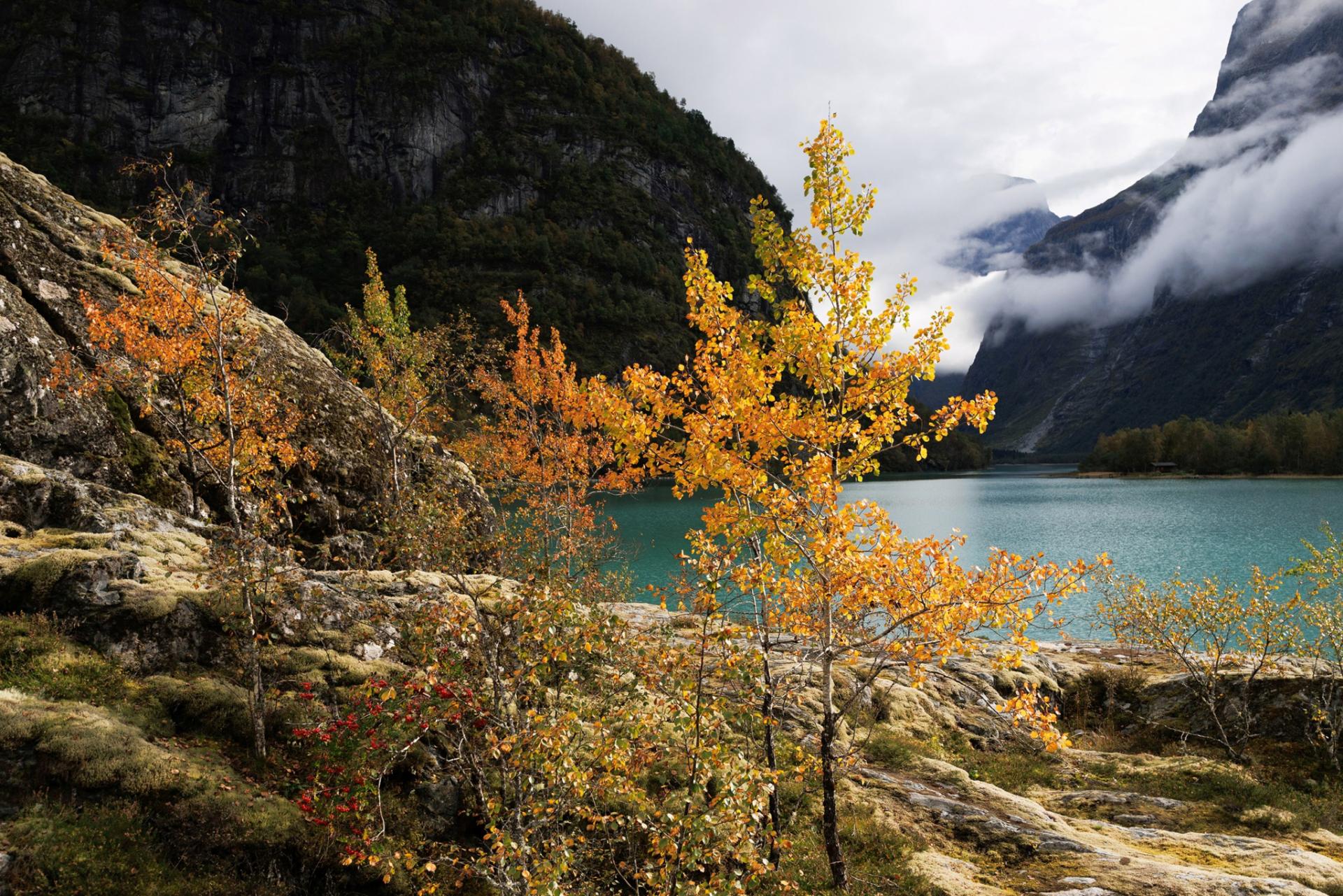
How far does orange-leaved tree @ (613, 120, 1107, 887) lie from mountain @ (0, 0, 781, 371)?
13621cm

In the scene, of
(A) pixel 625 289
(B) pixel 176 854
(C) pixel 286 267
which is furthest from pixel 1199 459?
(C) pixel 286 267

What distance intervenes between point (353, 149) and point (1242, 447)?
227 metres

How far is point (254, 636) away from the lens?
9.24m

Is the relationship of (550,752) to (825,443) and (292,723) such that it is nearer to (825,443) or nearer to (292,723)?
(825,443)

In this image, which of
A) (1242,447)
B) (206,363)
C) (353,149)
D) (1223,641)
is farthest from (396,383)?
(353,149)

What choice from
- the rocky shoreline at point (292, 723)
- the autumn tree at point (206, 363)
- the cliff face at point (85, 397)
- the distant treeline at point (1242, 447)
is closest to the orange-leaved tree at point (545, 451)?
the cliff face at point (85, 397)

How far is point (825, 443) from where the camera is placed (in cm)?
812

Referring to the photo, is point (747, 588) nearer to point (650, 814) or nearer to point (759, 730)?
point (650, 814)

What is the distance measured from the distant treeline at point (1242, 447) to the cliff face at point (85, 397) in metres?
161

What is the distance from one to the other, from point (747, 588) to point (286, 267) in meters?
166

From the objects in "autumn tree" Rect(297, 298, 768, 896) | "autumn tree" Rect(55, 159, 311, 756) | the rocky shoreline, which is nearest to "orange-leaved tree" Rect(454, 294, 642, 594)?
the rocky shoreline

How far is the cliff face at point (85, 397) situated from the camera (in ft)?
49.9

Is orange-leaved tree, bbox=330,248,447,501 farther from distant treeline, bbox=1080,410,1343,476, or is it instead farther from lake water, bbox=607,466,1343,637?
distant treeline, bbox=1080,410,1343,476

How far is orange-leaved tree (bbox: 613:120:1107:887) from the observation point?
725 cm
